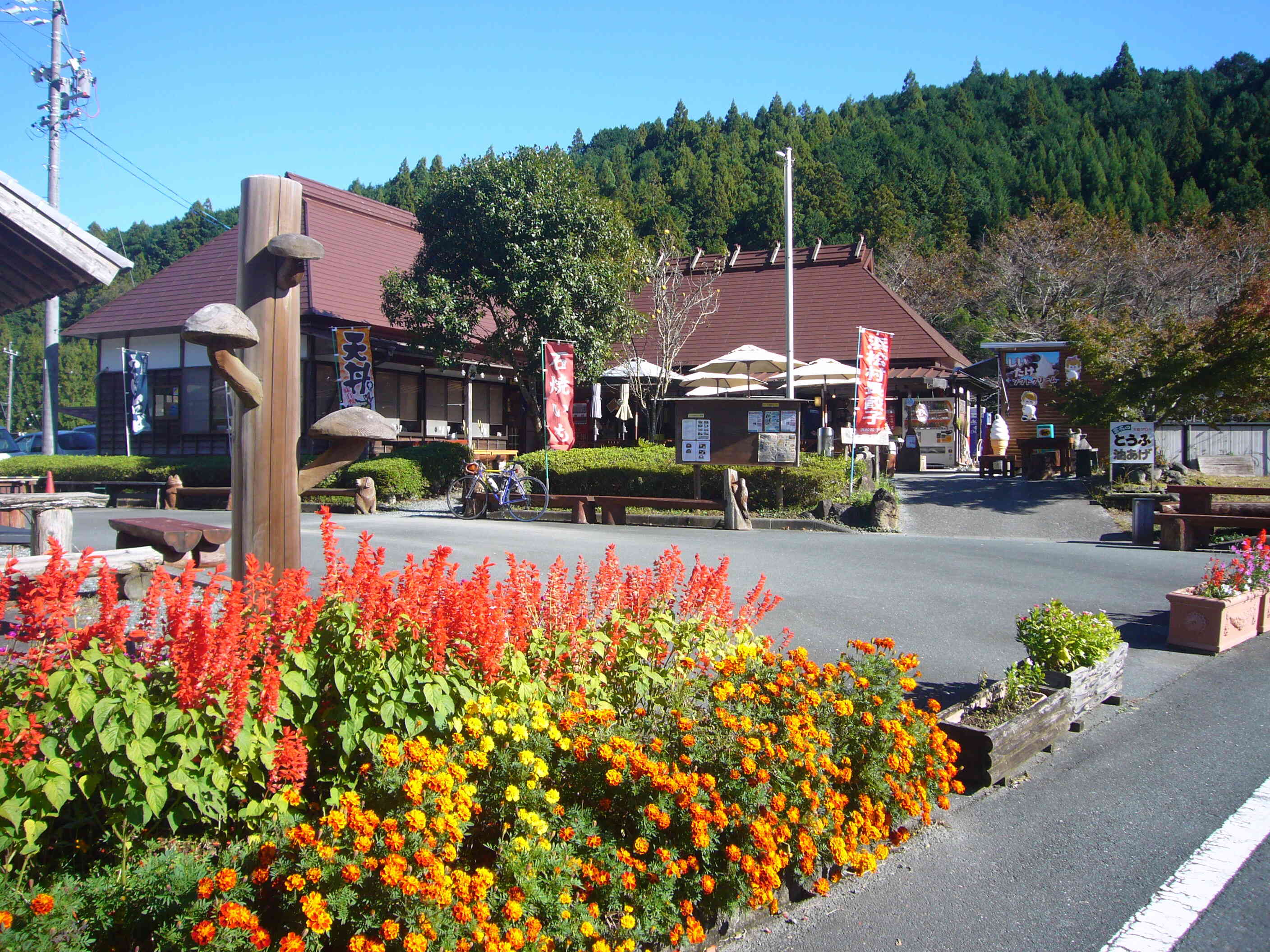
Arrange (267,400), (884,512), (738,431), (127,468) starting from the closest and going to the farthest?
(267,400)
(884,512)
(738,431)
(127,468)

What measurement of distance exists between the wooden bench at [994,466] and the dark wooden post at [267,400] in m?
19.2

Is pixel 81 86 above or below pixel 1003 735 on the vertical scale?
above

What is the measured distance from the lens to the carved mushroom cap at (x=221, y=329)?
10.5 ft

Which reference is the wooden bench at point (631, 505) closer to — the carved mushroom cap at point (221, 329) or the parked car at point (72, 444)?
the carved mushroom cap at point (221, 329)

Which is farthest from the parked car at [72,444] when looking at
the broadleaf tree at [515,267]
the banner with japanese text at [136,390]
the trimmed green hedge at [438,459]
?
the trimmed green hedge at [438,459]

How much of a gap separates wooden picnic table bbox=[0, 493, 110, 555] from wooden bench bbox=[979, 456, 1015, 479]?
18.0m

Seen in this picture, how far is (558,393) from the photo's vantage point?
16.5m

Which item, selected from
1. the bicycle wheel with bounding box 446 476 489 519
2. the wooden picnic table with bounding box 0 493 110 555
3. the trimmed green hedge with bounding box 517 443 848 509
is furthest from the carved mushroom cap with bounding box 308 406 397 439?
the bicycle wheel with bounding box 446 476 489 519

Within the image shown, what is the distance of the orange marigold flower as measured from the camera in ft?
7.18

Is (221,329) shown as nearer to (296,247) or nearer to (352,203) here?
(296,247)

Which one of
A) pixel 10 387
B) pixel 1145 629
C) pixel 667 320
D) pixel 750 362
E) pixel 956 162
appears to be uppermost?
pixel 956 162

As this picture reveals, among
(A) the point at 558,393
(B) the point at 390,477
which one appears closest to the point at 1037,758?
(A) the point at 558,393

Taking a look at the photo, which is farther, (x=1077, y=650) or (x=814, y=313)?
(x=814, y=313)

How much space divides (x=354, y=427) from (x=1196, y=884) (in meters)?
3.81
